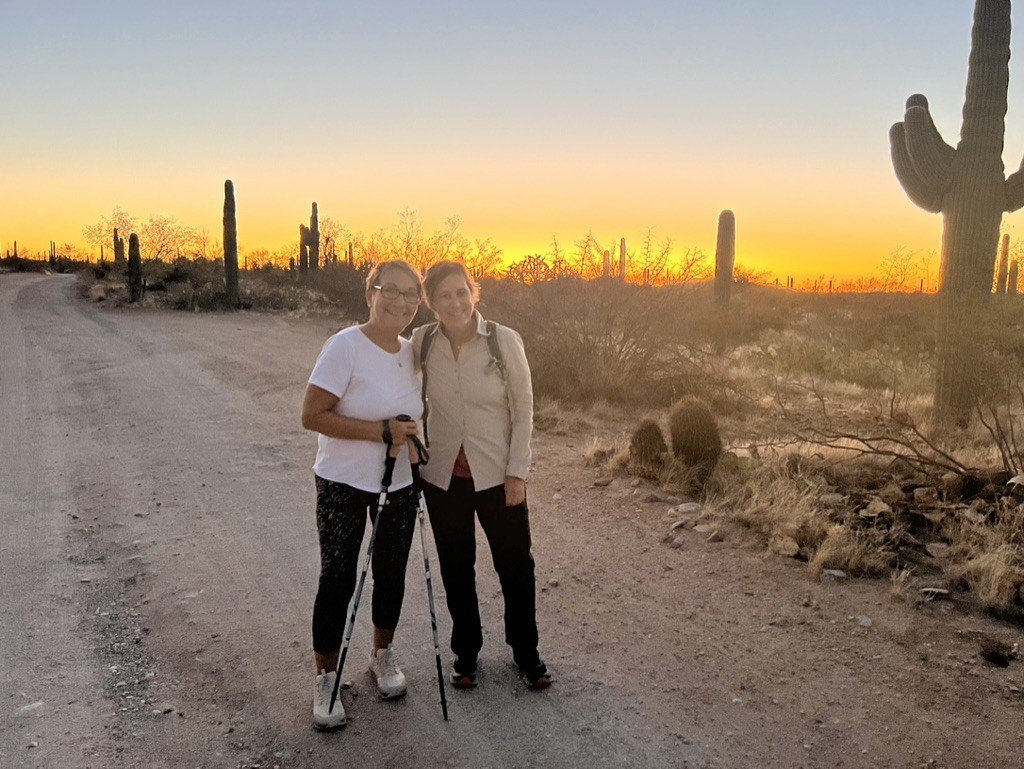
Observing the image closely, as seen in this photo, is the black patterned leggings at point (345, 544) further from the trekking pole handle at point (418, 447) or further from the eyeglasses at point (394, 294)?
the eyeglasses at point (394, 294)

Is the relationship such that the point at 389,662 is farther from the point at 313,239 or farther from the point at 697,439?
the point at 313,239

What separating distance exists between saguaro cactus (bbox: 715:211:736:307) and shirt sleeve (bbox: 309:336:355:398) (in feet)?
59.7

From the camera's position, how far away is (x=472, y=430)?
347cm

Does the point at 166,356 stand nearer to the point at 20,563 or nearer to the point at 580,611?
the point at 20,563

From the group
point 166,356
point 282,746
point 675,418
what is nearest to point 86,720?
point 282,746

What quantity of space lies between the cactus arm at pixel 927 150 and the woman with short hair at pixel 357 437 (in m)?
8.46

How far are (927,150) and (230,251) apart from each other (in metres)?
20.8

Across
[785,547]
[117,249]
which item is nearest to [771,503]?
[785,547]

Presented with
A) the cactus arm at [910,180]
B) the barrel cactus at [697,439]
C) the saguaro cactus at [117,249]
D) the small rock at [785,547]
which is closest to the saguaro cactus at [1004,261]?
the cactus arm at [910,180]

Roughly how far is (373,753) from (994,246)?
9173 millimetres

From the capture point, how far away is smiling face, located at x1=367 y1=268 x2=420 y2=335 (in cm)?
325

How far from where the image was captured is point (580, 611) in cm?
449

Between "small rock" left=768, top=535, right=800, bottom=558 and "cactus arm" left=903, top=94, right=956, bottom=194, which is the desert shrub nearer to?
"cactus arm" left=903, top=94, right=956, bottom=194

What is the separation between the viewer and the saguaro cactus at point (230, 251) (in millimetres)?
24406
